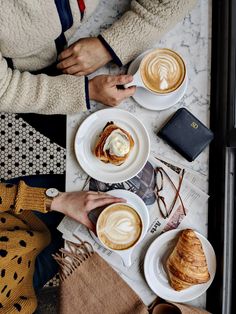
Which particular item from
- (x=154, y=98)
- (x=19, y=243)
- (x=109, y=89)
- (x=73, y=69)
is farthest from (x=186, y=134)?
(x=19, y=243)

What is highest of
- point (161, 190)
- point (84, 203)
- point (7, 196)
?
point (161, 190)

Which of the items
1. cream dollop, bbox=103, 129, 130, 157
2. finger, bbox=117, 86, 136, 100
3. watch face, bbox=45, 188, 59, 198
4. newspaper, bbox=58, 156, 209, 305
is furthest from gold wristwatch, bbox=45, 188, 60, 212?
finger, bbox=117, 86, 136, 100

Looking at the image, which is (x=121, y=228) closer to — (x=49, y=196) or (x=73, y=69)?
(x=49, y=196)

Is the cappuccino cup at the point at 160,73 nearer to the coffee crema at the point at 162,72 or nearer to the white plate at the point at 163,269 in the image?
the coffee crema at the point at 162,72

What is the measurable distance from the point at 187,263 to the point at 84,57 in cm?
58

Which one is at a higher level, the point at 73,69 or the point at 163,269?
the point at 73,69

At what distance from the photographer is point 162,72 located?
3.51 feet

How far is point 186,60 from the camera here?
1.14 meters

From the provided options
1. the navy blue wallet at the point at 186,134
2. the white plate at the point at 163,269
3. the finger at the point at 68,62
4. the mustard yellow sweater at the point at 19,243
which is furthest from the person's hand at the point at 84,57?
the white plate at the point at 163,269

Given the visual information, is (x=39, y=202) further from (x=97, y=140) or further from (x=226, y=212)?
(x=226, y=212)

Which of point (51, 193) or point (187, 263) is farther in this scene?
point (51, 193)

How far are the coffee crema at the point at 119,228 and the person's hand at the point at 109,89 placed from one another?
28cm

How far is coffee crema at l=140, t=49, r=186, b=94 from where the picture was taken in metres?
1.07

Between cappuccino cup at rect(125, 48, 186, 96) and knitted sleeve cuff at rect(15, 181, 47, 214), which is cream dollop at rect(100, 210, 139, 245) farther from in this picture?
cappuccino cup at rect(125, 48, 186, 96)
